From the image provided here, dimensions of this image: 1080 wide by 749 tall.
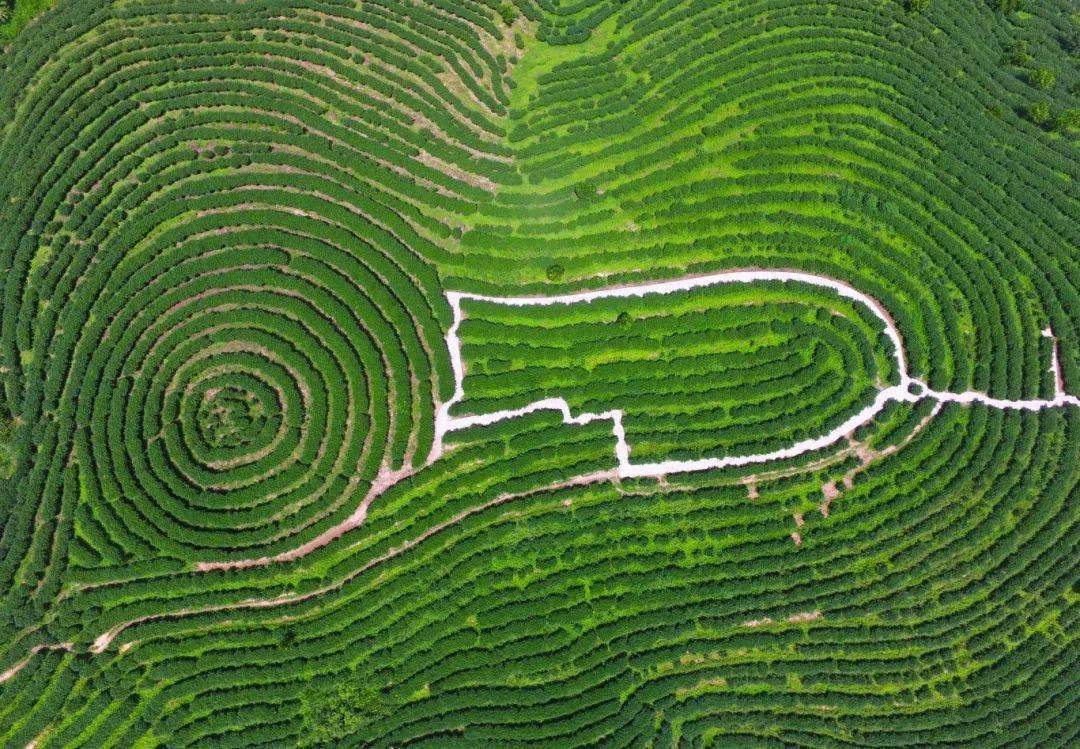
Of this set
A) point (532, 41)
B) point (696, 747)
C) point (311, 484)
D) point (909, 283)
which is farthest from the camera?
point (532, 41)

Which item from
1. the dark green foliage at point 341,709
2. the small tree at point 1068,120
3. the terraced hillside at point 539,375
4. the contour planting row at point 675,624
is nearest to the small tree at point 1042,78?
the terraced hillside at point 539,375

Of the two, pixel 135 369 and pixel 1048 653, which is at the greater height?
pixel 135 369

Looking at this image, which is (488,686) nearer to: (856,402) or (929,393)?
(856,402)

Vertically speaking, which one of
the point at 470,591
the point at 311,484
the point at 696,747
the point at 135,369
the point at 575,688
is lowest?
the point at 696,747

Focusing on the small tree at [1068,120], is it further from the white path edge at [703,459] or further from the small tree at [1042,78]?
the white path edge at [703,459]

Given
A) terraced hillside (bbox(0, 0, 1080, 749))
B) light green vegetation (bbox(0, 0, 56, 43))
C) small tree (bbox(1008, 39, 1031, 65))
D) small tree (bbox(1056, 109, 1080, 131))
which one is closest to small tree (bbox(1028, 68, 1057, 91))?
terraced hillside (bbox(0, 0, 1080, 749))

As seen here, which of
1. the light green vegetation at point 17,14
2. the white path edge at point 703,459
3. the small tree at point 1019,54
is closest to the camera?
the white path edge at point 703,459

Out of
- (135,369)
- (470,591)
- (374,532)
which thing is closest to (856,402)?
(470,591)
